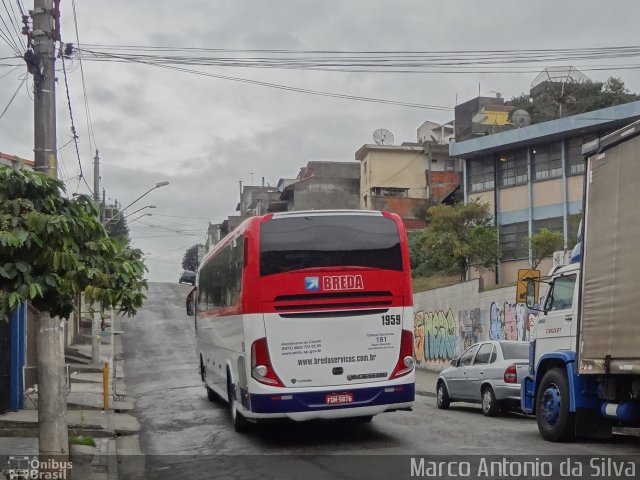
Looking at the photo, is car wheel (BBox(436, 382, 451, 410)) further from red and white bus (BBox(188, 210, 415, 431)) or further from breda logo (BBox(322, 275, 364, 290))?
breda logo (BBox(322, 275, 364, 290))

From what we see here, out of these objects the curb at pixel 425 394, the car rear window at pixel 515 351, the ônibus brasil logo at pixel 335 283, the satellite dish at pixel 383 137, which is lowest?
the curb at pixel 425 394

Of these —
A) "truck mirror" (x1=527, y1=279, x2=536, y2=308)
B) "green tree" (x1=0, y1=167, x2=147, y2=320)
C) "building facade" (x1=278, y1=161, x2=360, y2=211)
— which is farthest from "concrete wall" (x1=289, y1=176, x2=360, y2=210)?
"green tree" (x1=0, y1=167, x2=147, y2=320)

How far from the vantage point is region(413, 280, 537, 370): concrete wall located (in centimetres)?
2453

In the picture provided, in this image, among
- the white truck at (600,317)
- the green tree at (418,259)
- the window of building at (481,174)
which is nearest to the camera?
the white truck at (600,317)

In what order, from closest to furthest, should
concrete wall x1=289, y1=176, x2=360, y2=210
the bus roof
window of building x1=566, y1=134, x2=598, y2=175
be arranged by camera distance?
the bus roof
window of building x1=566, y1=134, x2=598, y2=175
concrete wall x1=289, y1=176, x2=360, y2=210

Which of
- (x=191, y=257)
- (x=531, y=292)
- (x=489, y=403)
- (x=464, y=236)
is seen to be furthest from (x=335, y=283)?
(x=191, y=257)

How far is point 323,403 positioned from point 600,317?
13.2 ft

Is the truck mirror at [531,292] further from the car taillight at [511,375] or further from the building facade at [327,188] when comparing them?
the building facade at [327,188]

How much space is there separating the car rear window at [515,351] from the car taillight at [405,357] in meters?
4.30

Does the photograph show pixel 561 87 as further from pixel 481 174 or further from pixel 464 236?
pixel 464 236

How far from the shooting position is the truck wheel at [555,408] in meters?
10.4

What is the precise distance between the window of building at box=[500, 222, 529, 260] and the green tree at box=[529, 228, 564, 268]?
7.34 feet

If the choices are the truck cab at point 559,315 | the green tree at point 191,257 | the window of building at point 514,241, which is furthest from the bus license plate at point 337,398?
the green tree at point 191,257

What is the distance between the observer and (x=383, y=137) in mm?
54875
